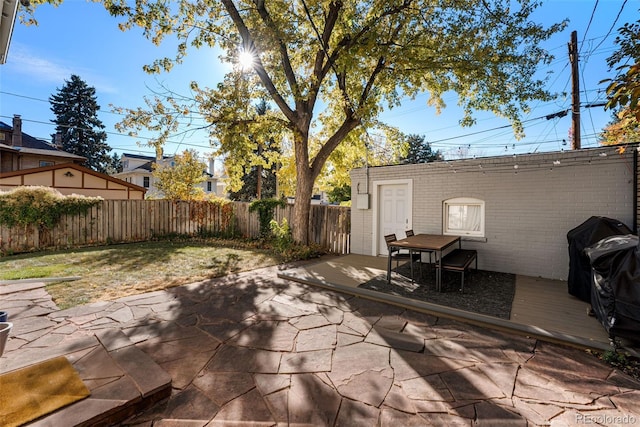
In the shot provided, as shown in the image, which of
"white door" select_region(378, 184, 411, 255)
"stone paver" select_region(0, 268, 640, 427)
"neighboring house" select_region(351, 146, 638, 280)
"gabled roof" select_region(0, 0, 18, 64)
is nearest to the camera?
"gabled roof" select_region(0, 0, 18, 64)

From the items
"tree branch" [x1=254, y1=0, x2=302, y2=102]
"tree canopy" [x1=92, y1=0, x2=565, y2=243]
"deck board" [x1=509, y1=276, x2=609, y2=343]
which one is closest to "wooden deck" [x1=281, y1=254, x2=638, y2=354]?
"deck board" [x1=509, y1=276, x2=609, y2=343]

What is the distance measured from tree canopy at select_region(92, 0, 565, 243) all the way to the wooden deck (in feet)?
9.98

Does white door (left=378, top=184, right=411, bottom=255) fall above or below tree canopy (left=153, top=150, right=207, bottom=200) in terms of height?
below

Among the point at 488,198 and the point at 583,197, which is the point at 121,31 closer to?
the point at 488,198

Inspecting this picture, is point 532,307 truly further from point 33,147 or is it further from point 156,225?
point 33,147

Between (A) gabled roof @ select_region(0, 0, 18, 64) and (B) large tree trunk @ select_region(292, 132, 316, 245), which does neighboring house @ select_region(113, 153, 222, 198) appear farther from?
(A) gabled roof @ select_region(0, 0, 18, 64)

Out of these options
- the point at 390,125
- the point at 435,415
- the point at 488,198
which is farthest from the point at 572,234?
the point at 390,125

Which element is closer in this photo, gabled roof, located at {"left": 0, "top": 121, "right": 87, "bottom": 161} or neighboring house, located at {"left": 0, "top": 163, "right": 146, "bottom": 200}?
neighboring house, located at {"left": 0, "top": 163, "right": 146, "bottom": 200}

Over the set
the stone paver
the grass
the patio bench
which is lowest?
the stone paver

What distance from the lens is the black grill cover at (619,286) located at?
290cm

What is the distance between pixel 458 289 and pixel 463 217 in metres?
2.60

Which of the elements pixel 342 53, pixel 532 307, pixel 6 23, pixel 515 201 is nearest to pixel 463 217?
pixel 515 201

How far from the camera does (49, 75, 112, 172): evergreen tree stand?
26859 millimetres

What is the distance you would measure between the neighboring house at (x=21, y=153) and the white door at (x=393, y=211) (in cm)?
2294
